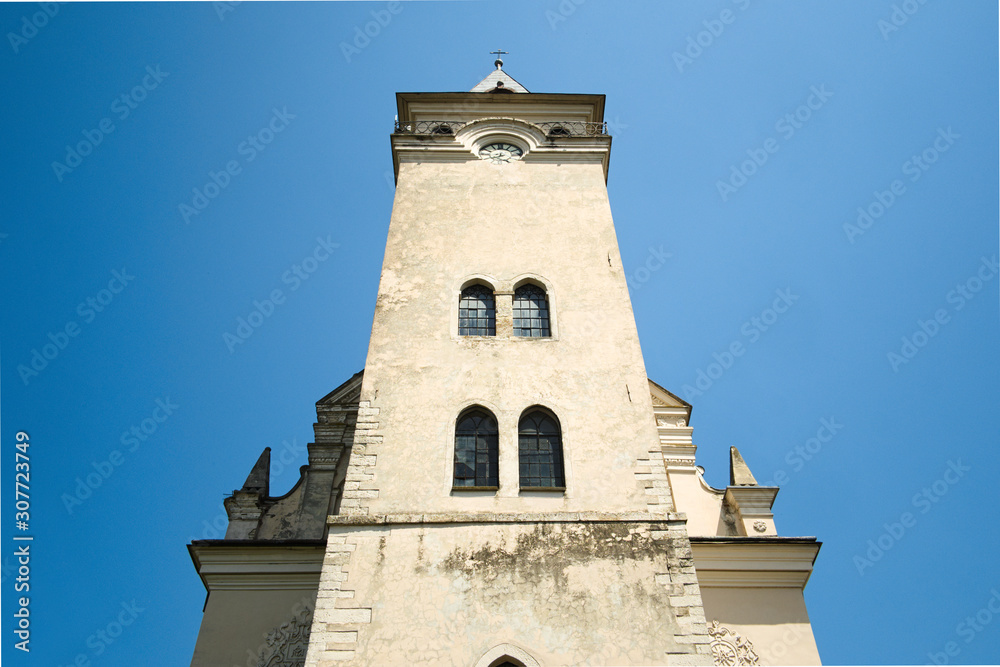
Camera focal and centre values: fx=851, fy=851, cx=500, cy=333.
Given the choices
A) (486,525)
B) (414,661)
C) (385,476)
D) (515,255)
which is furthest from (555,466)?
(515,255)

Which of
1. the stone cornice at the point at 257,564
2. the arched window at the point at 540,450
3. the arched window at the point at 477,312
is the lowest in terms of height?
the stone cornice at the point at 257,564

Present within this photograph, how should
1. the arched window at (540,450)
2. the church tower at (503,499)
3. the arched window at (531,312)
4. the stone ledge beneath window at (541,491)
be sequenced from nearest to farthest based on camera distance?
the church tower at (503,499), the stone ledge beneath window at (541,491), the arched window at (540,450), the arched window at (531,312)

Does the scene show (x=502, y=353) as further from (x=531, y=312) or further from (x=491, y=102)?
(x=491, y=102)

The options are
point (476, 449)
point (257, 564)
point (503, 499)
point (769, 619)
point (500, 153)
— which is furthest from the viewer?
point (500, 153)

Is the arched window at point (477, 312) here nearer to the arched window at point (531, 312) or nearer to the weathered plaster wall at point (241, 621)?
the arched window at point (531, 312)

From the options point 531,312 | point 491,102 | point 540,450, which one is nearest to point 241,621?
point 540,450

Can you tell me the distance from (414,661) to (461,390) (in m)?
4.62

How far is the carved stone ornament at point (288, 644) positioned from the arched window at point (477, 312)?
217 inches

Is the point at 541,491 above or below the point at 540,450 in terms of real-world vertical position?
below

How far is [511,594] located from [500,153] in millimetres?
11505

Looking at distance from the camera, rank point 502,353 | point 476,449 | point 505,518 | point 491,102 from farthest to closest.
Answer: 1. point 491,102
2. point 502,353
3. point 476,449
4. point 505,518

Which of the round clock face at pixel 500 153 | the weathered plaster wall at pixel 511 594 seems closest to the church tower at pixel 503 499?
the weathered plaster wall at pixel 511 594

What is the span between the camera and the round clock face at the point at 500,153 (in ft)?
64.6

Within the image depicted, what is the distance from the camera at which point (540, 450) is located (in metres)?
13.4
